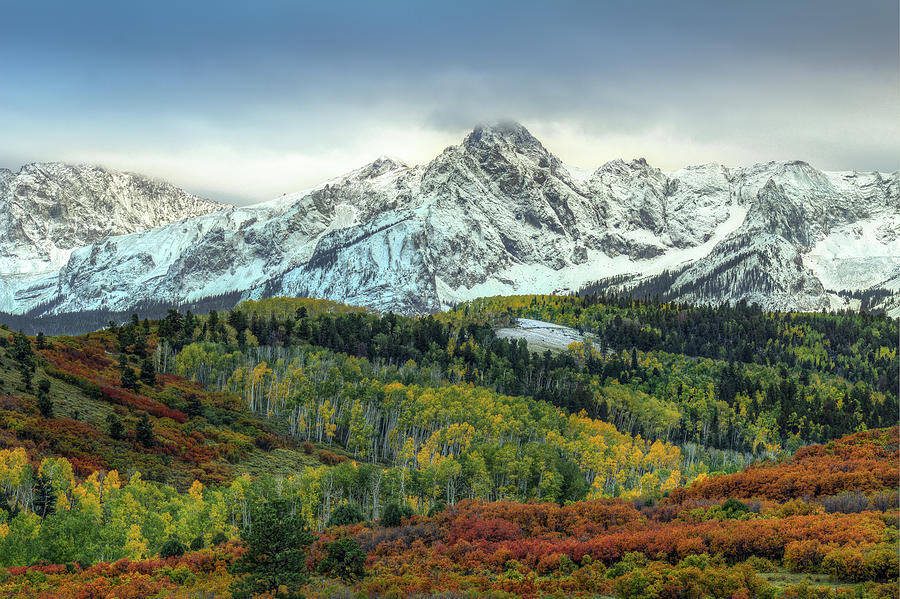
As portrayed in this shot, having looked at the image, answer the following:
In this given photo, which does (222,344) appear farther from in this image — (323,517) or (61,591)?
(61,591)

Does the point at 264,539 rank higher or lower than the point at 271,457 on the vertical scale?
higher

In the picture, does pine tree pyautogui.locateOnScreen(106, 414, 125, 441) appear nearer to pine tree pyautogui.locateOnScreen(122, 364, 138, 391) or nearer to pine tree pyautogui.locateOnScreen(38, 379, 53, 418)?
pine tree pyautogui.locateOnScreen(38, 379, 53, 418)

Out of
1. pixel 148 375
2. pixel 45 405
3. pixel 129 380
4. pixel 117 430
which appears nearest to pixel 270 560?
pixel 117 430

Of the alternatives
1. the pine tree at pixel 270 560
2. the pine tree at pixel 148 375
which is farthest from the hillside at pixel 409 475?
the pine tree at pixel 270 560

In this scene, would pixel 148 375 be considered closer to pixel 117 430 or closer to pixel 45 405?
pixel 117 430

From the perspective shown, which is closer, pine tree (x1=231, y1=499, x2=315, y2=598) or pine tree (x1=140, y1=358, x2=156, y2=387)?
pine tree (x1=231, y1=499, x2=315, y2=598)

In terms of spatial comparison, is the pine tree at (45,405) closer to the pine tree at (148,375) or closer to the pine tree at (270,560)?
the pine tree at (148,375)

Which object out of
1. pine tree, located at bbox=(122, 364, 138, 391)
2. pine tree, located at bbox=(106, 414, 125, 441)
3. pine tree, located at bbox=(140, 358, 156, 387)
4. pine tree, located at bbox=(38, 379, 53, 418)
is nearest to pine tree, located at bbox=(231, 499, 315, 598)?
pine tree, located at bbox=(106, 414, 125, 441)

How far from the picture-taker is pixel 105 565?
49.9 metres

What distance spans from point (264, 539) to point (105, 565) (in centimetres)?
2127

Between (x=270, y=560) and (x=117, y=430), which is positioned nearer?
(x=270, y=560)

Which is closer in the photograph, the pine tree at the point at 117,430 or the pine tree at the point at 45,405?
the pine tree at the point at 45,405

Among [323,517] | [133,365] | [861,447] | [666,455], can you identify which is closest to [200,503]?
[323,517]

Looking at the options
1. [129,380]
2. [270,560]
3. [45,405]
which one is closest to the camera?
[270,560]
